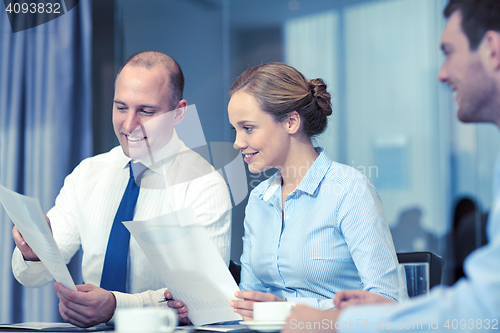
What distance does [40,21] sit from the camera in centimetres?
240

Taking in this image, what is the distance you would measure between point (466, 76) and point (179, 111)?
1.11 meters

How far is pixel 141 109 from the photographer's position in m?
1.56

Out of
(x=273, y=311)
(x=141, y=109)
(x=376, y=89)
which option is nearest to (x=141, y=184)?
(x=141, y=109)

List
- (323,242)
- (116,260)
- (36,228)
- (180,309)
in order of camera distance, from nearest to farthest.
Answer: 1. (36,228)
2. (180,309)
3. (323,242)
4. (116,260)

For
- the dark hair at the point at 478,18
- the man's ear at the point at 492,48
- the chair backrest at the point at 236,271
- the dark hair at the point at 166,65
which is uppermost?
the dark hair at the point at 166,65

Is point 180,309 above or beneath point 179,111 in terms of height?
beneath

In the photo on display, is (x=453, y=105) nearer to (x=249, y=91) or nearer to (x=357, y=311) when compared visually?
(x=249, y=91)

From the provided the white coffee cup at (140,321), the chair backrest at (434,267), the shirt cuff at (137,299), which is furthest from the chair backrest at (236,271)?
the white coffee cup at (140,321)

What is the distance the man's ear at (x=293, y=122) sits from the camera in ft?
4.66

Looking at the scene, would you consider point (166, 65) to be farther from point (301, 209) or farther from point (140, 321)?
point (140, 321)

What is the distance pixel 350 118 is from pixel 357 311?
2.45 meters

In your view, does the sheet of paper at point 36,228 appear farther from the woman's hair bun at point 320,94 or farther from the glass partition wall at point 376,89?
the glass partition wall at point 376,89

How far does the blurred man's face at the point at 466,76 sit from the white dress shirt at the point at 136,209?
83 cm

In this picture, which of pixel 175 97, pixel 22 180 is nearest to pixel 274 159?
pixel 175 97
